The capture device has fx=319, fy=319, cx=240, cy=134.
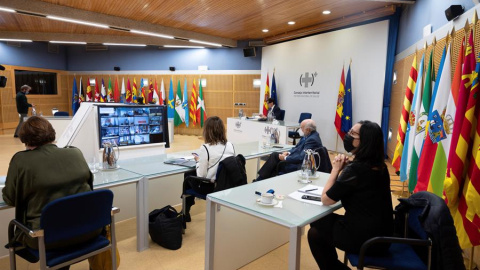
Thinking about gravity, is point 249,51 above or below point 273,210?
above

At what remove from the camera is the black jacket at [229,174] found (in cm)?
298

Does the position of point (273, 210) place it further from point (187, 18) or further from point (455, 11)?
point (187, 18)

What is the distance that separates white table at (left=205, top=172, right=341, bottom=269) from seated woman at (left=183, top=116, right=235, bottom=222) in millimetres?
723

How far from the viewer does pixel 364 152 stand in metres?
1.96

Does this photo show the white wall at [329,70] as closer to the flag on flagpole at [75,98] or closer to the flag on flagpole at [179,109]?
the flag on flagpole at [179,109]

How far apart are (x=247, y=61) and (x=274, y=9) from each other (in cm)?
407

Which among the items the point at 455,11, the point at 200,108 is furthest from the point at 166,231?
the point at 200,108

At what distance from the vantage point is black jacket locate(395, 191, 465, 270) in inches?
65.6

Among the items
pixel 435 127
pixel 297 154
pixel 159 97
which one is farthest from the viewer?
pixel 159 97

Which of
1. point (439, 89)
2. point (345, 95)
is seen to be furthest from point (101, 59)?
point (439, 89)

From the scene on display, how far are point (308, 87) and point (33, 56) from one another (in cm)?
1024

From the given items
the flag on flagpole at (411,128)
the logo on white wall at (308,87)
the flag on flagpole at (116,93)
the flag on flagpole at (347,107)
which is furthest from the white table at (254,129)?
the flag on flagpole at (116,93)

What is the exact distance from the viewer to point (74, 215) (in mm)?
1899

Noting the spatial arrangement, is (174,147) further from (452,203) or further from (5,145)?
(452,203)
